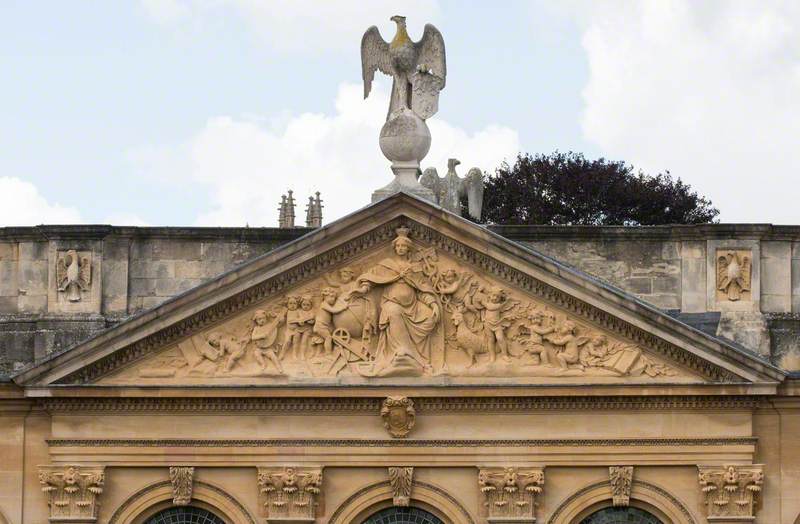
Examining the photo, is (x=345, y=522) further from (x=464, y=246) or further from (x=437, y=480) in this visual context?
A: (x=464, y=246)

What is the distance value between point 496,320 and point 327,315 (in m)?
2.92

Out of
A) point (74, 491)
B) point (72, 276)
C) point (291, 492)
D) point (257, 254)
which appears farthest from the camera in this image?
point (257, 254)

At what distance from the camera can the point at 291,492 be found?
48188 millimetres

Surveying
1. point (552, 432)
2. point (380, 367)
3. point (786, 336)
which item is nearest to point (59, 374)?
point (380, 367)

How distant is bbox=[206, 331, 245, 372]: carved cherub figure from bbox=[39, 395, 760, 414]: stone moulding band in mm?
677

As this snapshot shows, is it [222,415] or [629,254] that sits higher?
[629,254]

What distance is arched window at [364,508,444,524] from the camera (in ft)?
159

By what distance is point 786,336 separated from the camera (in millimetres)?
48781

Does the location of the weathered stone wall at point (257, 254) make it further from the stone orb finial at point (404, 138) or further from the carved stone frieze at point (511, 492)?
the carved stone frieze at point (511, 492)

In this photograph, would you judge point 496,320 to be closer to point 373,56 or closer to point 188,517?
point 373,56

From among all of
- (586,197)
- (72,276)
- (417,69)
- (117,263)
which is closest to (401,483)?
(117,263)

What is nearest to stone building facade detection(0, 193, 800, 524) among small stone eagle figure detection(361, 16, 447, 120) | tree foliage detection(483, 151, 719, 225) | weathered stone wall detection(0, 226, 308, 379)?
weathered stone wall detection(0, 226, 308, 379)

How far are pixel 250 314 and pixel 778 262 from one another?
30.7 feet

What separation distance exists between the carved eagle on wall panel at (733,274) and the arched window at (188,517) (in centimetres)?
975
